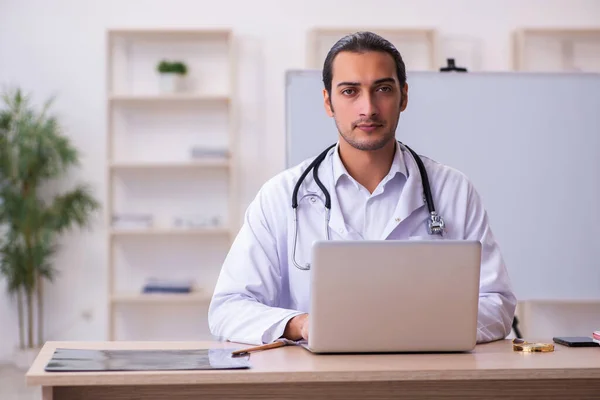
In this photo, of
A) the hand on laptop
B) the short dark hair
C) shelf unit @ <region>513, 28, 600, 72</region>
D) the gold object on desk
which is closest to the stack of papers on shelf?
shelf unit @ <region>513, 28, 600, 72</region>

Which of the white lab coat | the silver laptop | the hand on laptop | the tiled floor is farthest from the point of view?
the tiled floor

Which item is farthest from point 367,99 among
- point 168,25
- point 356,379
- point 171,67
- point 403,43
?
point 168,25

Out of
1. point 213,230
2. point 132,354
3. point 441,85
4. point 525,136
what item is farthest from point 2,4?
point 132,354

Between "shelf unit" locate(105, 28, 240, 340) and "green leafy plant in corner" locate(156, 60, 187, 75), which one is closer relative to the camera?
"green leafy plant in corner" locate(156, 60, 187, 75)

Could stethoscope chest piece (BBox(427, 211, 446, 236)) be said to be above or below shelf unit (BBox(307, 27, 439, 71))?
below

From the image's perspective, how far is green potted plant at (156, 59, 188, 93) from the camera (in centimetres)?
479

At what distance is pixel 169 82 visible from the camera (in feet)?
15.8

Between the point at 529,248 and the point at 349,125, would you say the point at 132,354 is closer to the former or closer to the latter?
the point at 349,125

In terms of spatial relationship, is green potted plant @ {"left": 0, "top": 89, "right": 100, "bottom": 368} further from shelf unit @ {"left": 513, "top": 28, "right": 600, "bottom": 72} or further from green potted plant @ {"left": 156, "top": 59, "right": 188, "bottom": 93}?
shelf unit @ {"left": 513, "top": 28, "right": 600, "bottom": 72}

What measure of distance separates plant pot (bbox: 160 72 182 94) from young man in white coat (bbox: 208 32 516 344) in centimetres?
276

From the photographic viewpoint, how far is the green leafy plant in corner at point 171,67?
478 centimetres

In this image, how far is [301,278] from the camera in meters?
2.08

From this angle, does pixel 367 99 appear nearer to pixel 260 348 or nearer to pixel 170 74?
pixel 260 348

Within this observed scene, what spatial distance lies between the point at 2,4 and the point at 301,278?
3.68 meters
